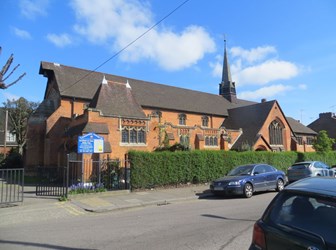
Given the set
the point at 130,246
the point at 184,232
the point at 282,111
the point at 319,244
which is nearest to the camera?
the point at 319,244

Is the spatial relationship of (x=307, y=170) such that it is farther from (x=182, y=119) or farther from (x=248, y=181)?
(x=182, y=119)

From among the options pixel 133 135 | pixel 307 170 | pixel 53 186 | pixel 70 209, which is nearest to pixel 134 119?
pixel 133 135

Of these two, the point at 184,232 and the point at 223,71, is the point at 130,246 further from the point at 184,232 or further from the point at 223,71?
the point at 223,71

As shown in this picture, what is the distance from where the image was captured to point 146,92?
4053 centimetres

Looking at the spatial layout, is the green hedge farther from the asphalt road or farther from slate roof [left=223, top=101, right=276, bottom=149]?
slate roof [left=223, top=101, right=276, bottom=149]

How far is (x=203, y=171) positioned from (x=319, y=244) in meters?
17.5

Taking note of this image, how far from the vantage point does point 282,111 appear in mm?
42938

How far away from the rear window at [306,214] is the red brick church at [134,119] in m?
18.0

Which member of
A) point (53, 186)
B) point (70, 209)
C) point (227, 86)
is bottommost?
point (70, 209)

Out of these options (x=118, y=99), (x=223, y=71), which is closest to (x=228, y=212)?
(x=118, y=99)

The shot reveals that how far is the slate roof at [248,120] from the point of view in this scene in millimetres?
37741

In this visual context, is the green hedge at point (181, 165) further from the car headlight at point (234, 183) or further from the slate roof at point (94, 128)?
the slate roof at point (94, 128)

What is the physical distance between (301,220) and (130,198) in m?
12.4

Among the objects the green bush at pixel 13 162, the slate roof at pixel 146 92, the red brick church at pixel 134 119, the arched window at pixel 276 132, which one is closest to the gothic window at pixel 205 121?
the red brick church at pixel 134 119
